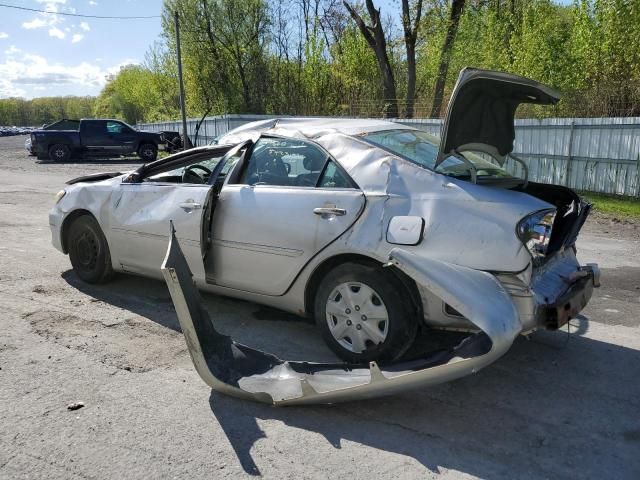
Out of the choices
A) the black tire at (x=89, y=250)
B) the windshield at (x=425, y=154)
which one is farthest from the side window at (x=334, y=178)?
the black tire at (x=89, y=250)

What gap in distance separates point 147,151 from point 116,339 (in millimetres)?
21425

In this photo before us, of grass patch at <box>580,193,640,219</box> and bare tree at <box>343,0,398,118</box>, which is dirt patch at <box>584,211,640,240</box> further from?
bare tree at <box>343,0,398,118</box>

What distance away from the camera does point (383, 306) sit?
3.51 meters

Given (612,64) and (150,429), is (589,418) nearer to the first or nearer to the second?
(150,429)

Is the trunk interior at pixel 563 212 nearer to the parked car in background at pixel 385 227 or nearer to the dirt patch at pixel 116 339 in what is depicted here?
the parked car in background at pixel 385 227

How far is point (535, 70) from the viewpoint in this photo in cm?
1694

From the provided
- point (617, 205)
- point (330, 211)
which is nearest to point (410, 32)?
point (617, 205)

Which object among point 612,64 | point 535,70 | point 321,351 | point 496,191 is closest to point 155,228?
point 321,351

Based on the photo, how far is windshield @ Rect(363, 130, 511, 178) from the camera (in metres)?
3.69

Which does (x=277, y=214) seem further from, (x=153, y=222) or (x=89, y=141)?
(x=89, y=141)

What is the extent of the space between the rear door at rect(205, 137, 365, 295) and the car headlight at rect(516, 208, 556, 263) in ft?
3.29

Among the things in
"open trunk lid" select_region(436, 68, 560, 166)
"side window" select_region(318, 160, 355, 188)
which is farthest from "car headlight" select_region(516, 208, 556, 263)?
"side window" select_region(318, 160, 355, 188)

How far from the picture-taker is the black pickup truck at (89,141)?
Answer: 76.5 feet

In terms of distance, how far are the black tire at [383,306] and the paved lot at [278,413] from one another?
30 cm
